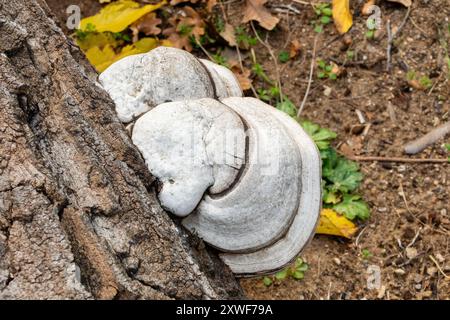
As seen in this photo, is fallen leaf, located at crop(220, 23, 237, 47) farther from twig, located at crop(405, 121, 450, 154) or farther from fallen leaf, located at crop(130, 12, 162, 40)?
twig, located at crop(405, 121, 450, 154)

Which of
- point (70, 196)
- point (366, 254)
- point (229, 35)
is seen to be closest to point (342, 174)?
point (366, 254)

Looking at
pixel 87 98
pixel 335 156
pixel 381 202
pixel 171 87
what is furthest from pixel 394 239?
pixel 87 98

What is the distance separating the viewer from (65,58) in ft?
8.27

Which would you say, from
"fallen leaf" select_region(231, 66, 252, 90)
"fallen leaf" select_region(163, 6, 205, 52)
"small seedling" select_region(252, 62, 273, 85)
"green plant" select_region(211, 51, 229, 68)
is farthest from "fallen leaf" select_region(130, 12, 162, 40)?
"small seedling" select_region(252, 62, 273, 85)

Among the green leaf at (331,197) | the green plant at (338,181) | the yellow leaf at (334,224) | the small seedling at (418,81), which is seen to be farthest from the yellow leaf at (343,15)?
the yellow leaf at (334,224)

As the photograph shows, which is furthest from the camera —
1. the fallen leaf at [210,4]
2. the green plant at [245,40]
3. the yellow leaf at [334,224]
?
the fallen leaf at [210,4]

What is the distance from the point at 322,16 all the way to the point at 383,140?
1183 millimetres

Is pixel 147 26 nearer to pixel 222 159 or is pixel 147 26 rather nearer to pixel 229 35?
pixel 229 35

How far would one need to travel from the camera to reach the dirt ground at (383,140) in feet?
13.2

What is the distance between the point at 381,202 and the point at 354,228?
0.97 ft

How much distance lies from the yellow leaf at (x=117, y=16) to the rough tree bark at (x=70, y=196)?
74.7 inches

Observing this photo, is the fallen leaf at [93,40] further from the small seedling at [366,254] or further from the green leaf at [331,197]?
the small seedling at [366,254]

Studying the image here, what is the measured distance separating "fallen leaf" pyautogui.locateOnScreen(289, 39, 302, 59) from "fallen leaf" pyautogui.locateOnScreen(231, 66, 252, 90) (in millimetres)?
380

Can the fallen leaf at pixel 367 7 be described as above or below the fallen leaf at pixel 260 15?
below
